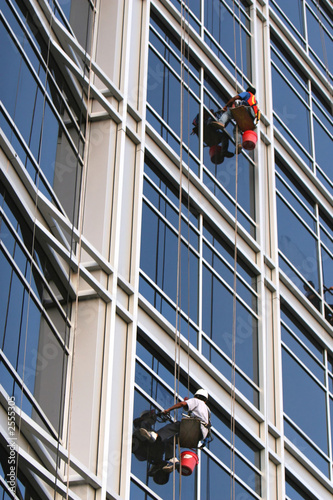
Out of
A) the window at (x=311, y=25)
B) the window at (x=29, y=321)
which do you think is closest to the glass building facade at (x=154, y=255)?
the window at (x=29, y=321)

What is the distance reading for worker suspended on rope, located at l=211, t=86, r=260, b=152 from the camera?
71.4ft

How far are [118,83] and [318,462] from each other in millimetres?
7648

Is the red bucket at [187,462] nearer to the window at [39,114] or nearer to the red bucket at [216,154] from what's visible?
the window at [39,114]

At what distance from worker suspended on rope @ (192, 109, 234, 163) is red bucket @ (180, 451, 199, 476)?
21.4 ft

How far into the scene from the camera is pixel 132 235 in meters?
17.9

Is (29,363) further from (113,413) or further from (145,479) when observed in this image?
(145,479)

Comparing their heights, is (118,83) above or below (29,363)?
above

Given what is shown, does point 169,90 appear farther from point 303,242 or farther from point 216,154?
point 303,242

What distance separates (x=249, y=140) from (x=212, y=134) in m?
0.72

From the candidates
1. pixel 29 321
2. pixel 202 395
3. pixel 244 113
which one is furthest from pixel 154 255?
pixel 244 113

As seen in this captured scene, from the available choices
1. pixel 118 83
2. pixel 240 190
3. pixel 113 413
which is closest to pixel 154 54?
pixel 118 83

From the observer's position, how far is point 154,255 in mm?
18547

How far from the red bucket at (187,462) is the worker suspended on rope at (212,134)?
651 centimetres

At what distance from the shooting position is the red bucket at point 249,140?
21859 millimetres
